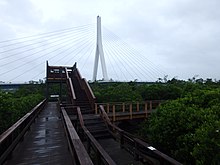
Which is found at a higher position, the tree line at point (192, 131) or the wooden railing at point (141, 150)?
the tree line at point (192, 131)

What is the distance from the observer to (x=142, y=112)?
47.1 feet

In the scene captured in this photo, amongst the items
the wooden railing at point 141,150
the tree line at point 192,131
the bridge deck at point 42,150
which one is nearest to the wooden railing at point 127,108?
the wooden railing at point 141,150

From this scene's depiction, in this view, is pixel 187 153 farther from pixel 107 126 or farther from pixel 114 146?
pixel 107 126

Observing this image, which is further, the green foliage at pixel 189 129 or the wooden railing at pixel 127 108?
the wooden railing at pixel 127 108

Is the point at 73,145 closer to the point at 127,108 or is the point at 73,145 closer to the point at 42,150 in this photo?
the point at 42,150

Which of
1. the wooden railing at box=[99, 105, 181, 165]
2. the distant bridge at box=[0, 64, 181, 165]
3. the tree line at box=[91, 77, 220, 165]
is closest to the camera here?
the tree line at box=[91, 77, 220, 165]

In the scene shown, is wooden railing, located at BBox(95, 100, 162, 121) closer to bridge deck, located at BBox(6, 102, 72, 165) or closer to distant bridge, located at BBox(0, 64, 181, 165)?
distant bridge, located at BBox(0, 64, 181, 165)

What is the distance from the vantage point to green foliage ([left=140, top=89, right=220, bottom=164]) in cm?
379

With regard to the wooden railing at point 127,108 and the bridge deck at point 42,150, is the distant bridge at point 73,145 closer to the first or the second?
the bridge deck at point 42,150

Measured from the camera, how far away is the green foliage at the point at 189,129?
379 cm

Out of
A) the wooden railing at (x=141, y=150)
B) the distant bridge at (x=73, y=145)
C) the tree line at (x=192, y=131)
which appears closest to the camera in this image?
the tree line at (x=192, y=131)

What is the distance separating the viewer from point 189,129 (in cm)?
527

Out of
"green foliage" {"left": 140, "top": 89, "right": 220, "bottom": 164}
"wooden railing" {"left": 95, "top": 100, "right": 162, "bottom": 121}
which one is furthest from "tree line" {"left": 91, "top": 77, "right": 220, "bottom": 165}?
"wooden railing" {"left": 95, "top": 100, "right": 162, "bottom": 121}

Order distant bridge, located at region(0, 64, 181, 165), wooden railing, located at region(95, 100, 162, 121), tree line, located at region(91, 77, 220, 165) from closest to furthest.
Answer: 1. tree line, located at region(91, 77, 220, 165)
2. distant bridge, located at region(0, 64, 181, 165)
3. wooden railing, located at region(95, 100, 162, 121)
